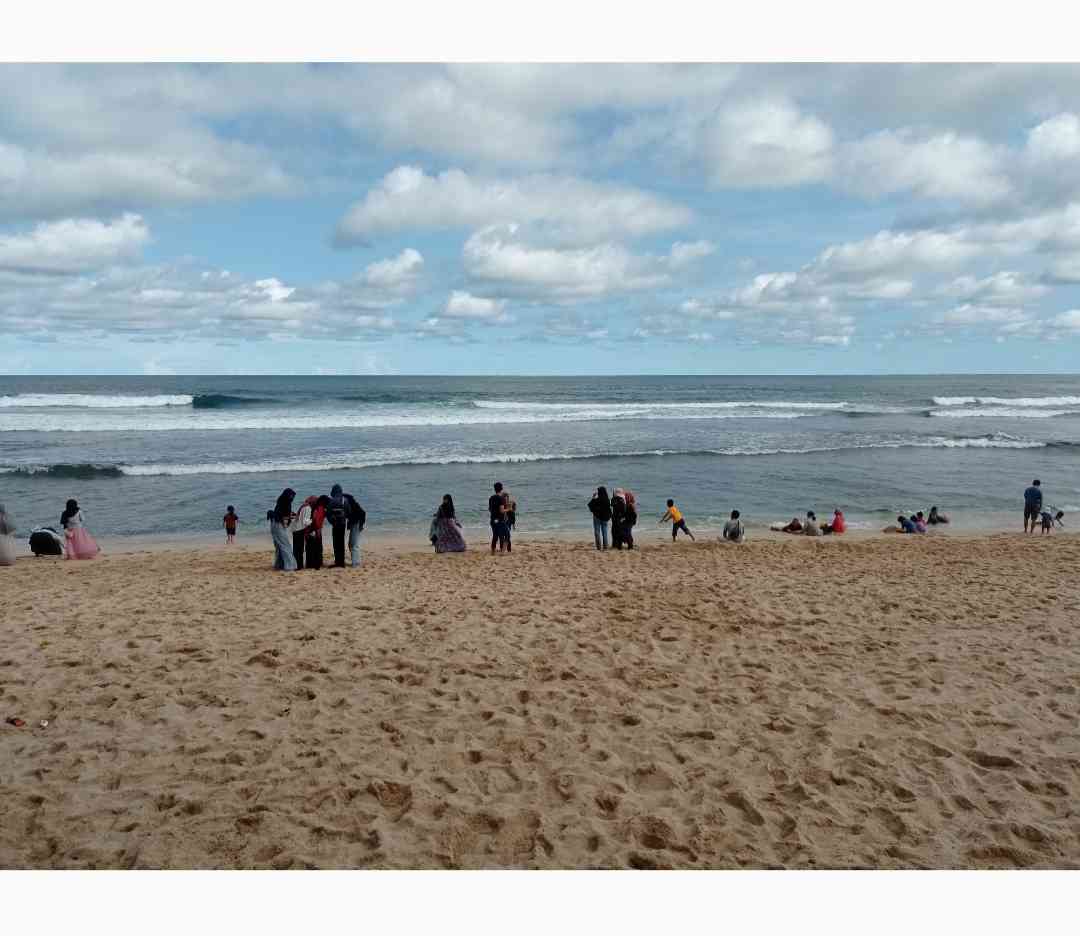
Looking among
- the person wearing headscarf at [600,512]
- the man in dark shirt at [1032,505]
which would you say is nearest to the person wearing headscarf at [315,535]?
the person wearing headscarf at [600,512]

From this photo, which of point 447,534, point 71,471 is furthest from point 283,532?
point 71,471

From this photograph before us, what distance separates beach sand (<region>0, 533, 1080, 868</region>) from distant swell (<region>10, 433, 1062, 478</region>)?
646 inches

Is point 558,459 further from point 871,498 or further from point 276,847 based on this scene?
point 276,847

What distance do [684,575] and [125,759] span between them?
24.3 feet

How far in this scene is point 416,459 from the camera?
27375mm

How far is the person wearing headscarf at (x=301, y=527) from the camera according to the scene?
1104 centimetres

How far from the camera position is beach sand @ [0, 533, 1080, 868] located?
3.80 m

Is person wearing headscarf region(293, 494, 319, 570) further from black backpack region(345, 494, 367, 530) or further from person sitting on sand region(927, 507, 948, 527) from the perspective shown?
person sitting on sand region(927, 507, 948, 527)

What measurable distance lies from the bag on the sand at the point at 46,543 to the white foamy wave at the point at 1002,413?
50.7m

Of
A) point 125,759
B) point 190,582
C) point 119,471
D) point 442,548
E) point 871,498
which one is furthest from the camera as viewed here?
point 119,471

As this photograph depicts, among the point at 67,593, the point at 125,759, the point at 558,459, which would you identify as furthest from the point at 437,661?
the point at 558,459

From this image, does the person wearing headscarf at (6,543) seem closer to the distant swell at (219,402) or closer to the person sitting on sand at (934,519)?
the person sitting on sand at (934,519)

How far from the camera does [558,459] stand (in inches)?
1110

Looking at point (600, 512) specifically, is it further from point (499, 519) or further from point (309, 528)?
point (309, 528)
